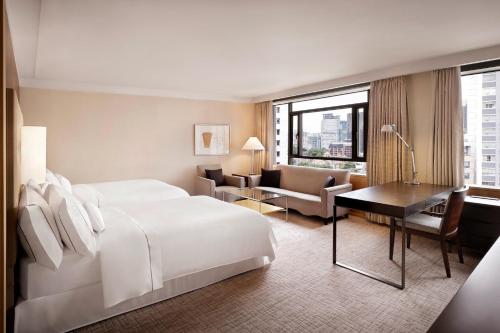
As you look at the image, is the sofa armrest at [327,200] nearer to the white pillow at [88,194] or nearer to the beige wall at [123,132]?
the beige wall at [123,132]

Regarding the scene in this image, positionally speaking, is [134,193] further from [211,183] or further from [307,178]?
[307,178]

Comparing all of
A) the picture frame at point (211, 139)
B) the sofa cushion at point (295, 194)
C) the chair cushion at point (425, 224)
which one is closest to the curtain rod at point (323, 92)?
the picture frame at point (211, 139)

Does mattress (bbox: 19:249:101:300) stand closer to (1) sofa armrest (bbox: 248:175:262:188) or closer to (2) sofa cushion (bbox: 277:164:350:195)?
(2) sofa cushion (bbox: 277:164:350:195)

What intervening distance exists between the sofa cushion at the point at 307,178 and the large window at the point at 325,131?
17.5 inches

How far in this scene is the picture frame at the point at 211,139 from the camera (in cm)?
670

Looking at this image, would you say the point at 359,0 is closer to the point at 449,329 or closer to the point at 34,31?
the point at 449,329

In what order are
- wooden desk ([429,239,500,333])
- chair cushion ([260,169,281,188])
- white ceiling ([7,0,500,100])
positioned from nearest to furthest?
wooden desk ([429,239,500,333]), white ceiling ([7,0,500,100]), chair cushion ([260,169,281,188])

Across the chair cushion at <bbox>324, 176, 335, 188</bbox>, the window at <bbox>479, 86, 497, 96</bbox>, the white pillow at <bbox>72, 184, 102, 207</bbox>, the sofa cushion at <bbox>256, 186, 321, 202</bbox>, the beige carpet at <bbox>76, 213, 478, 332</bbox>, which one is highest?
the window at <bbox>479, 86, 497, 96</bbox>

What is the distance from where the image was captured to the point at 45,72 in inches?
181

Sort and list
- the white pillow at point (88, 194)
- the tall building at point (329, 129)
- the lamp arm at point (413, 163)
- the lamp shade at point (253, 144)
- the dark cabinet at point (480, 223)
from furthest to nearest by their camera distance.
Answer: the lamp shade at point (253, 144)
the tall building at point (329, 129)
the lamp arm at point (413, 163)
the white pillow at point (88, 194)
the dark cabinet at point (480, 223)

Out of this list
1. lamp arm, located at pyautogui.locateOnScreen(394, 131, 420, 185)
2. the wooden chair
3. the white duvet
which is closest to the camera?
the white duvet

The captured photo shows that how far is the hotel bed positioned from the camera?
79.9 inches

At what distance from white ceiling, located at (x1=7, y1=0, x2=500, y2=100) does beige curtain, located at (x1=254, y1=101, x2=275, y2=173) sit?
2030mm

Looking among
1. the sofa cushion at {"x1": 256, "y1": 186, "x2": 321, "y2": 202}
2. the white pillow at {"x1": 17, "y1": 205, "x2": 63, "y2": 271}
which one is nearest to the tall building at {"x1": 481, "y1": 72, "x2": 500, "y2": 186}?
the sofa cushion at {"x1": 256, "y1": 186, "x2": 321, "y2": 202}
